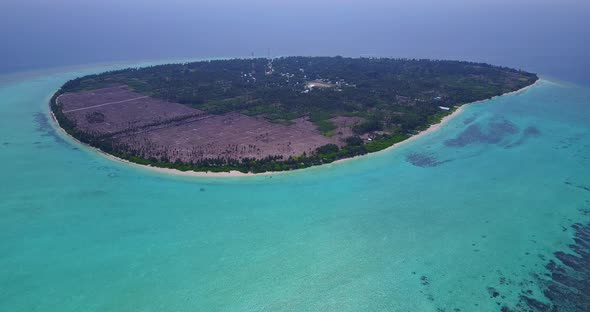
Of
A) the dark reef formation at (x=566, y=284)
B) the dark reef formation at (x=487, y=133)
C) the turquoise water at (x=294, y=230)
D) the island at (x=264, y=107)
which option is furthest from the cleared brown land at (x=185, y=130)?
the dark reef formation at (x=566, y=284)

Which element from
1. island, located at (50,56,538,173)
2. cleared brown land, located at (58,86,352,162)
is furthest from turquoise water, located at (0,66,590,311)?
cleared brown land, located at (58,86,352,162)

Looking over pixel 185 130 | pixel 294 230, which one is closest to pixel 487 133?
pixel 294 230

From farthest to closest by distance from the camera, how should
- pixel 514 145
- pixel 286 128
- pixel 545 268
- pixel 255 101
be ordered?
pixel 255 101 < pixel 286 128 < pixel 514 145 < pixel 545 268

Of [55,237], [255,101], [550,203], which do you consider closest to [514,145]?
[550,203]

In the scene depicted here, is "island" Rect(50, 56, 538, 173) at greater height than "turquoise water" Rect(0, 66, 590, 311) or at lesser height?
greater

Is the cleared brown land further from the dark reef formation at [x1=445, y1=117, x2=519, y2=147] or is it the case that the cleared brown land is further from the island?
the dark reef formation at [x1=445, y1=117, x2=519, y2=147]

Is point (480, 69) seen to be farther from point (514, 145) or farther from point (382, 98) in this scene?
point (514, 145)

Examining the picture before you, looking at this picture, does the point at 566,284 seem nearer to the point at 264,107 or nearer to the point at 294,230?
the point at 294,230
